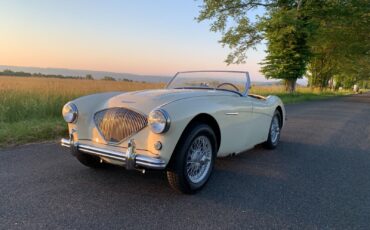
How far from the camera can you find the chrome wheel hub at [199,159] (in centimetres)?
312

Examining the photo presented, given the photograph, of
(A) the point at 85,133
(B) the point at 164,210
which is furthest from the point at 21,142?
(B) the point at 164,210

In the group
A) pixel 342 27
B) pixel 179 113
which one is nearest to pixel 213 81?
pixel 179 113

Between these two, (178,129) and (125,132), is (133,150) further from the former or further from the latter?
(178,129)

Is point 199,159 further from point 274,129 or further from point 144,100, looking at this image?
point 274,129

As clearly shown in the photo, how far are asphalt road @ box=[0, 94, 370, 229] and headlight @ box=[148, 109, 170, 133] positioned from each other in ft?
2.43

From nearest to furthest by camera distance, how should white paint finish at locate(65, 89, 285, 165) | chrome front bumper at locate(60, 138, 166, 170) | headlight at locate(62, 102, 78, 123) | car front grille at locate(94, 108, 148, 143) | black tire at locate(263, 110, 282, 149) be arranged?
chrome front bumper at locate(60, 138, 166, 170), white paint finish at locate(65, 89, 285, 165), car front grille at locate(94, 108, 148, 143), headlight at locate(62, 102, 78, 123), black tire at locate(263, 110, 282, 149)

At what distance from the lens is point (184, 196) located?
3.05 m

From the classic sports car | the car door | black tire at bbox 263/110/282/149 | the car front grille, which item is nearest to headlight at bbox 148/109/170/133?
the classic sports car

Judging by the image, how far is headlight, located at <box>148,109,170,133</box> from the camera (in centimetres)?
275

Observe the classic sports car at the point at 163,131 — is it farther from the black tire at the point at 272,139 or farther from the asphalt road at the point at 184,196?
the black tire at the point at 272,139

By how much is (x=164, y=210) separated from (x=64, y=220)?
0.86 m

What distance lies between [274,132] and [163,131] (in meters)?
3.17

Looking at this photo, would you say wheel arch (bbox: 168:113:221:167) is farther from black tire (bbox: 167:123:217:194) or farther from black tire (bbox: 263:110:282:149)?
black tire (bbox: 263:110:282:149)

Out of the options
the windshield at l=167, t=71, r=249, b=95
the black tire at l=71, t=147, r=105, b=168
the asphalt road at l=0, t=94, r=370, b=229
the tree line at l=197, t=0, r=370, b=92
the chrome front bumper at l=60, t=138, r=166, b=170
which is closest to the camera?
the asphalt road at l=0, t=94, r=370, b=229
